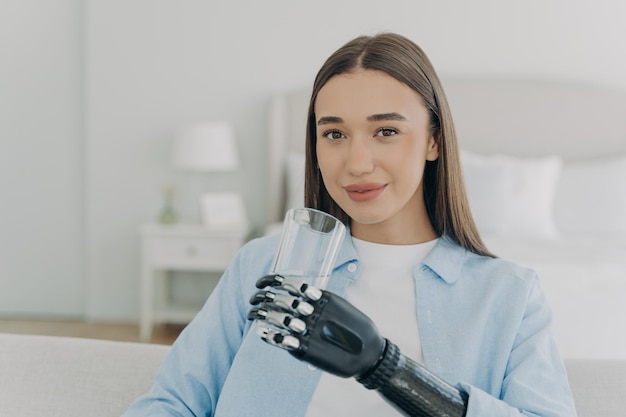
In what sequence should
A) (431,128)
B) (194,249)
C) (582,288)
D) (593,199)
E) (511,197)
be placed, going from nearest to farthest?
(431,128) → (582,288) → (511,197) → (593,199) → (194,249)

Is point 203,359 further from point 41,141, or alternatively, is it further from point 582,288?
point 41,141

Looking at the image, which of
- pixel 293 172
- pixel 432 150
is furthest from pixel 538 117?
pixel 432 150

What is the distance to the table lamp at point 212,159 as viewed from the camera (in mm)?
4031

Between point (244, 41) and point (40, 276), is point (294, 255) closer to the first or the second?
point (244, 41)

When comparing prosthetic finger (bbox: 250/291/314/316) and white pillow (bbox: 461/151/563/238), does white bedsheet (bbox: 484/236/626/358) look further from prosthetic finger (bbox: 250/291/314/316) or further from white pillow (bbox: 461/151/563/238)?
prosthetic finger (bbox: 250/291/314/316)

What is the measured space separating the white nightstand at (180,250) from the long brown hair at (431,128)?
104 inches

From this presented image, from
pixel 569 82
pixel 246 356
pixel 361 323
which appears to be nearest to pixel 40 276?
pixel 569 82

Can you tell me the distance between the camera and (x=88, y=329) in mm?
4332

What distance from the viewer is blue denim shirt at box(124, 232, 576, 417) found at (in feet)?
3.72

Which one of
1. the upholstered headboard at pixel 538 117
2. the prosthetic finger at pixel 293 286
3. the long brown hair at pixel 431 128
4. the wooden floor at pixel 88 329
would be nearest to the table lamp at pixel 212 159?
the wooden floor at pixel 88 329

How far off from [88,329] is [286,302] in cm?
368

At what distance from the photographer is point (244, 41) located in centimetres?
431

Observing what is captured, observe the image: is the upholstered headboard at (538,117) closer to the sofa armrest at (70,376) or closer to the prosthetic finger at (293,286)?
the sofa armrest at (70,376)

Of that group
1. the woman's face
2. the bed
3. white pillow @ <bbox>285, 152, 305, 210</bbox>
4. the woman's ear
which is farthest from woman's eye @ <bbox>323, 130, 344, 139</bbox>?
white pillow @ <bbox>285, 152, 305, 210</bbox>
